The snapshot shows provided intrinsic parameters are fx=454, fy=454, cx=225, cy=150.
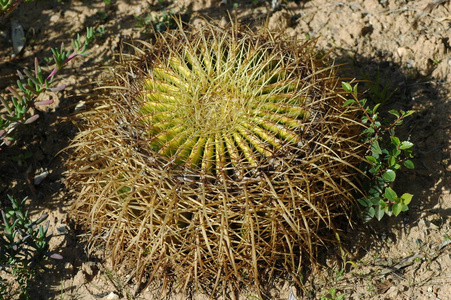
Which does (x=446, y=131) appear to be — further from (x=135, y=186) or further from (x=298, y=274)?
(x=135, y=186)

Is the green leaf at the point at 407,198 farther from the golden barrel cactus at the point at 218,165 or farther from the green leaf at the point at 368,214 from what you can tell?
the golden barrel cactus at the point at 218,165

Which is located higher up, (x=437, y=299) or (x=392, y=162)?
(x=392, y=162)

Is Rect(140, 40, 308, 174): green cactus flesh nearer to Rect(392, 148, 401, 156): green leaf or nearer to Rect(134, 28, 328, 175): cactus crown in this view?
Rect(134, 28, 328, 175): cactus crown

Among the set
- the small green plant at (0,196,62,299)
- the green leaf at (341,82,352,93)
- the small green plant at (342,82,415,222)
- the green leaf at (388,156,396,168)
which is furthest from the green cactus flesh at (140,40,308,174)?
the small green plant at (0,196,62,299)

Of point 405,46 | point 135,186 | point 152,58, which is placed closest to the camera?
point 135,186

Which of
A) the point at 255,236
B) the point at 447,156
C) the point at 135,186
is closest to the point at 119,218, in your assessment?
the point at 135,186

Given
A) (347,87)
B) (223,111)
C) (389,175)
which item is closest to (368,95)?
(347,87)

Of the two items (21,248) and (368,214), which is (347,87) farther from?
(21,248)
